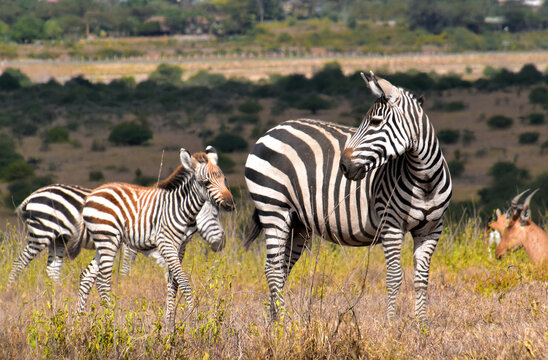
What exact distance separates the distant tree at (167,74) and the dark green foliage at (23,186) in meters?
51.2

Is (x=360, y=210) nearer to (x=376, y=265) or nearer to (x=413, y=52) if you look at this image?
(x=376, y=265)

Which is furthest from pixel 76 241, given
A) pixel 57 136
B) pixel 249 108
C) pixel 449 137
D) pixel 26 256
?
pixel 249 108

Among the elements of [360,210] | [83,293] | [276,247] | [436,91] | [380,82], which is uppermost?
[380,82]

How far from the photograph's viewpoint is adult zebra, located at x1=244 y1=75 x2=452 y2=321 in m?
5.68

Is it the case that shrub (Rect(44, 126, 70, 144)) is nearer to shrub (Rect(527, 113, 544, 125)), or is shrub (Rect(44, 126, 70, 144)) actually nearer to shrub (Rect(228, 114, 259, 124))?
shrub (Rect(228, 114, 259, 124))

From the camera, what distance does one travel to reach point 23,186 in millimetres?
25000

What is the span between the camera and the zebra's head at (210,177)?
6.35 meters

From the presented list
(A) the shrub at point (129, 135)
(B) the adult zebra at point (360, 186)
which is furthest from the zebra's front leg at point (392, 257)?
(A) the shrub at point (129, 135)

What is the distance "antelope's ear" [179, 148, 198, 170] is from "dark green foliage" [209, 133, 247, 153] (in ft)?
94.4

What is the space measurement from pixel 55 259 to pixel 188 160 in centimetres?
258

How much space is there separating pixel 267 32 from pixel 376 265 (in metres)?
129

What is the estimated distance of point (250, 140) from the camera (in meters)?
38.4

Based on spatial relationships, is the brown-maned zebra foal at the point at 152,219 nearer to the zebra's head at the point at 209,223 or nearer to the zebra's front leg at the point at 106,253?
the zebra's front leg at the point at 106,253

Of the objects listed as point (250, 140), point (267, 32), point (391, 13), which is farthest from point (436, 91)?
point (391, 13)
